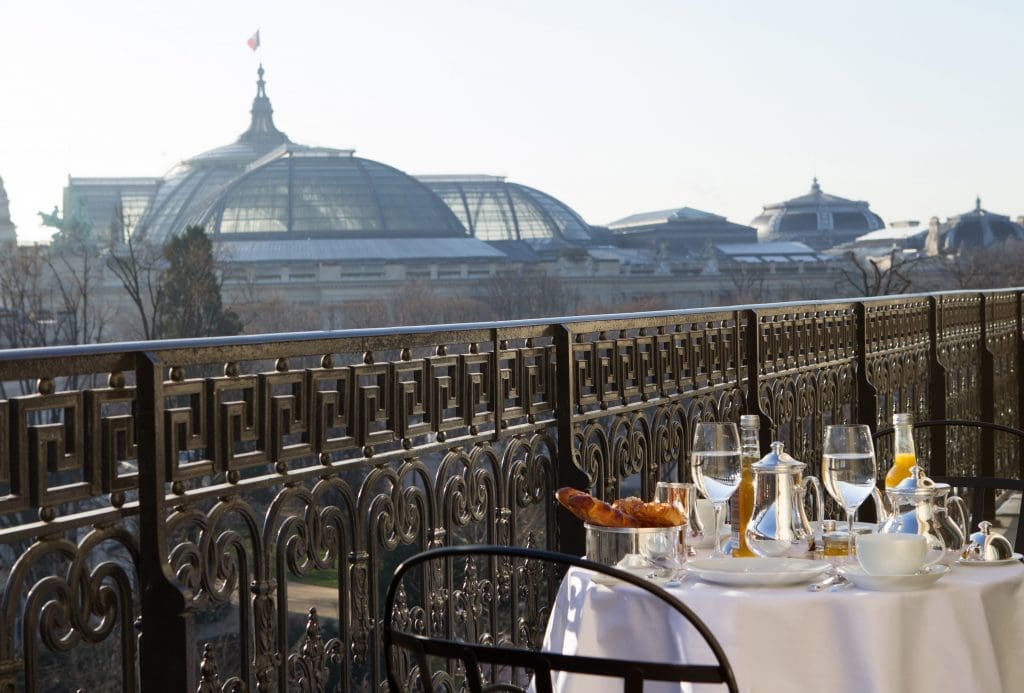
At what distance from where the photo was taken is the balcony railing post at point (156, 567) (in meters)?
2.81

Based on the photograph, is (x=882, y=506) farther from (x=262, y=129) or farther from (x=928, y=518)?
(x=262, y=129)

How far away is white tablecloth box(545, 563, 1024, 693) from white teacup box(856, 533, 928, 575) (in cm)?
6

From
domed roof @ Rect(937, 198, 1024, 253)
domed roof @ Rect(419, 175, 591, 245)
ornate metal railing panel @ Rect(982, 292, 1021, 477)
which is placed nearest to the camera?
ornate metal railing panel @ Rect(982, 292, 1021, 477)

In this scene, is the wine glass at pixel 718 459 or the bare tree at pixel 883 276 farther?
the bare tree at pixel 883 276

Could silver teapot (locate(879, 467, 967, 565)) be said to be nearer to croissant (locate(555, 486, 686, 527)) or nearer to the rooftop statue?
croissant (locate(555, 486, 686, 527))

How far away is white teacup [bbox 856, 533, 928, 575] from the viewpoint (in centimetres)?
281

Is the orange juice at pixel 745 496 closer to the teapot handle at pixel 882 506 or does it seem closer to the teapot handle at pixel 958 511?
the teapot handle at pixel 882 506

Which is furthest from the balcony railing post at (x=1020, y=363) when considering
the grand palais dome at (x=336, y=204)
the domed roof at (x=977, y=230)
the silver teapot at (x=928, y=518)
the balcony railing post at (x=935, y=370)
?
the domed roof at (x=977, y=230)

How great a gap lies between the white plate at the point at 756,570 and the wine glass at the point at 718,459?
17 centimetres

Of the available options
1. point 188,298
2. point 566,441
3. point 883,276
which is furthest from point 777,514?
point 188,298

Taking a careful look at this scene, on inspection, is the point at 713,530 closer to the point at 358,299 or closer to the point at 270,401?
the point at 270,401

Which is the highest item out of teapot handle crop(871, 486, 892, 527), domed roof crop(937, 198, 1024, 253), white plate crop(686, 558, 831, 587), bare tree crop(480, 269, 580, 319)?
domed roof crop(937, 198, 1024, 253)

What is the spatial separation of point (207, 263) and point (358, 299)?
31.5 metres

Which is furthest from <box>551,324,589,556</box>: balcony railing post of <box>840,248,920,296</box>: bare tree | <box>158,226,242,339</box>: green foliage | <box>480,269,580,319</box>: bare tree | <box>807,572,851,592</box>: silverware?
<box>480,269,580,319</box>: bare tree
